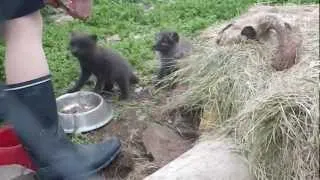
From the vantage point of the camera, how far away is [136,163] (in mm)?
3857

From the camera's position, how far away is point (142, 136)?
4.03 m

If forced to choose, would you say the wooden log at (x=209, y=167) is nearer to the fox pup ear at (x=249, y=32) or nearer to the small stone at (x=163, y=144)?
the small stone at (x=163, y=144)

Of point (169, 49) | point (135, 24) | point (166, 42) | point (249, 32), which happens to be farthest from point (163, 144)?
point (135, 24)

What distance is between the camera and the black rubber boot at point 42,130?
324 centimetres

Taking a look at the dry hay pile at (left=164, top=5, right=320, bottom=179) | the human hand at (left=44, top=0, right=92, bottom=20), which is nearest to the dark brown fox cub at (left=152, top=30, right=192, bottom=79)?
the dry hay pile at (left=164, top=5, right=320, bottom=179)

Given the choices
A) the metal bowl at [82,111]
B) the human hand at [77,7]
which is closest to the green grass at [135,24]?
the metal bowl at [82,111]

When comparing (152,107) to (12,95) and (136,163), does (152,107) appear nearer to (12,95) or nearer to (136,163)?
(136,163)

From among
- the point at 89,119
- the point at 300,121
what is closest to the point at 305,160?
the point at 300,121

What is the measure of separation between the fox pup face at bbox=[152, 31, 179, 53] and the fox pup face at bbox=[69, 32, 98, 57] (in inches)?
17.9

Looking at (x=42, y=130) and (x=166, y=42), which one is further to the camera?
(x=166, y=42)

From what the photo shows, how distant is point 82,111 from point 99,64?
69cm

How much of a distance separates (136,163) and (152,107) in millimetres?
706

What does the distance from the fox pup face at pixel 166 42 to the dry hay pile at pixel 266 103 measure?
0.87 metres

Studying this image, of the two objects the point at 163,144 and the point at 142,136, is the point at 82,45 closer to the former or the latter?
the point at 142,136
